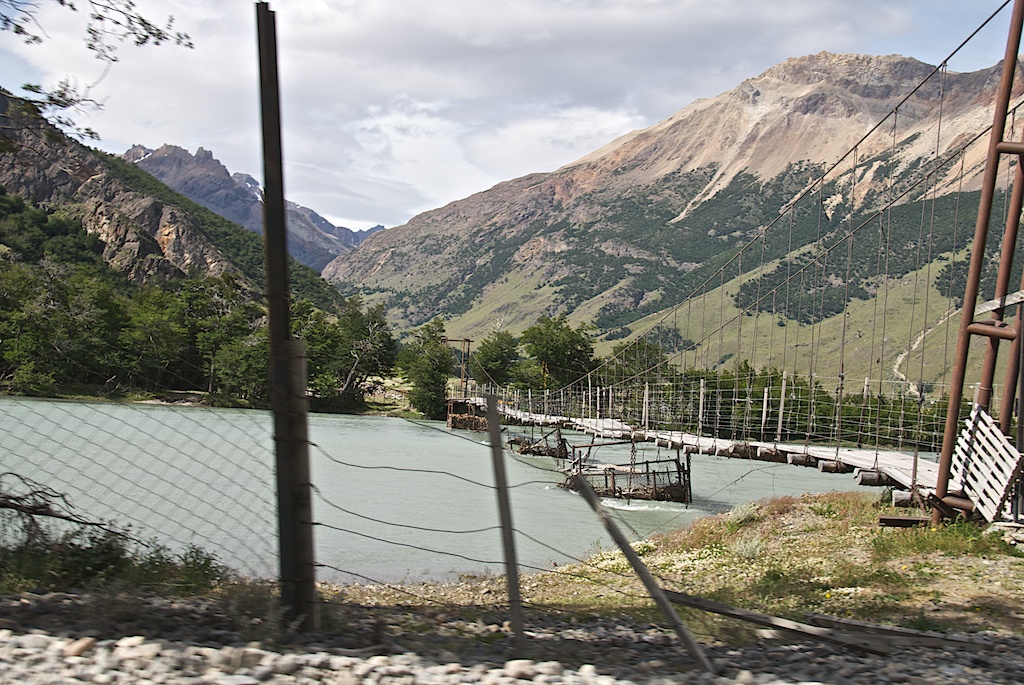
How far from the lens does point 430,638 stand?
3643mm

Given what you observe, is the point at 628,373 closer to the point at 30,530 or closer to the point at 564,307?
the point at 30,530

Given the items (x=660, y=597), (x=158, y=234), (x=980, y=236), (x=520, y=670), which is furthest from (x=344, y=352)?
(x=520, y=670)

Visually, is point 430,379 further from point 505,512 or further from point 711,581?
point 505,512

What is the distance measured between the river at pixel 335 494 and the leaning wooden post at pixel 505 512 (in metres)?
0.26

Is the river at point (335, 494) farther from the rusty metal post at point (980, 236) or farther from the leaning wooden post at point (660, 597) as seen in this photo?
the rusty metal post at point (980, 236)

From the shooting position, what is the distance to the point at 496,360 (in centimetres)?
6625

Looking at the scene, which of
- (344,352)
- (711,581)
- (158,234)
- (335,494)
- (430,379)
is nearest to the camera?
(711,581)

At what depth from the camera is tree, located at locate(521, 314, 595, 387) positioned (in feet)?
214

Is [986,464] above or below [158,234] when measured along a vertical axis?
below

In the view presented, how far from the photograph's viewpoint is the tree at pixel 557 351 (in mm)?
65250

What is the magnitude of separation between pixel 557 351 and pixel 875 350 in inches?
1192

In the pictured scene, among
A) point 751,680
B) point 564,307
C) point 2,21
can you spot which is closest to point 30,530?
point 2,21

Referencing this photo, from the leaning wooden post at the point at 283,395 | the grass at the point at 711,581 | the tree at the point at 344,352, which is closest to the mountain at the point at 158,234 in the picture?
the tree at the point at 344,352

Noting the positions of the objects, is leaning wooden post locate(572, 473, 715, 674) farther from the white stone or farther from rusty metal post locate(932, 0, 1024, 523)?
rusty metal post locate(932, 0, 1024, 523)
